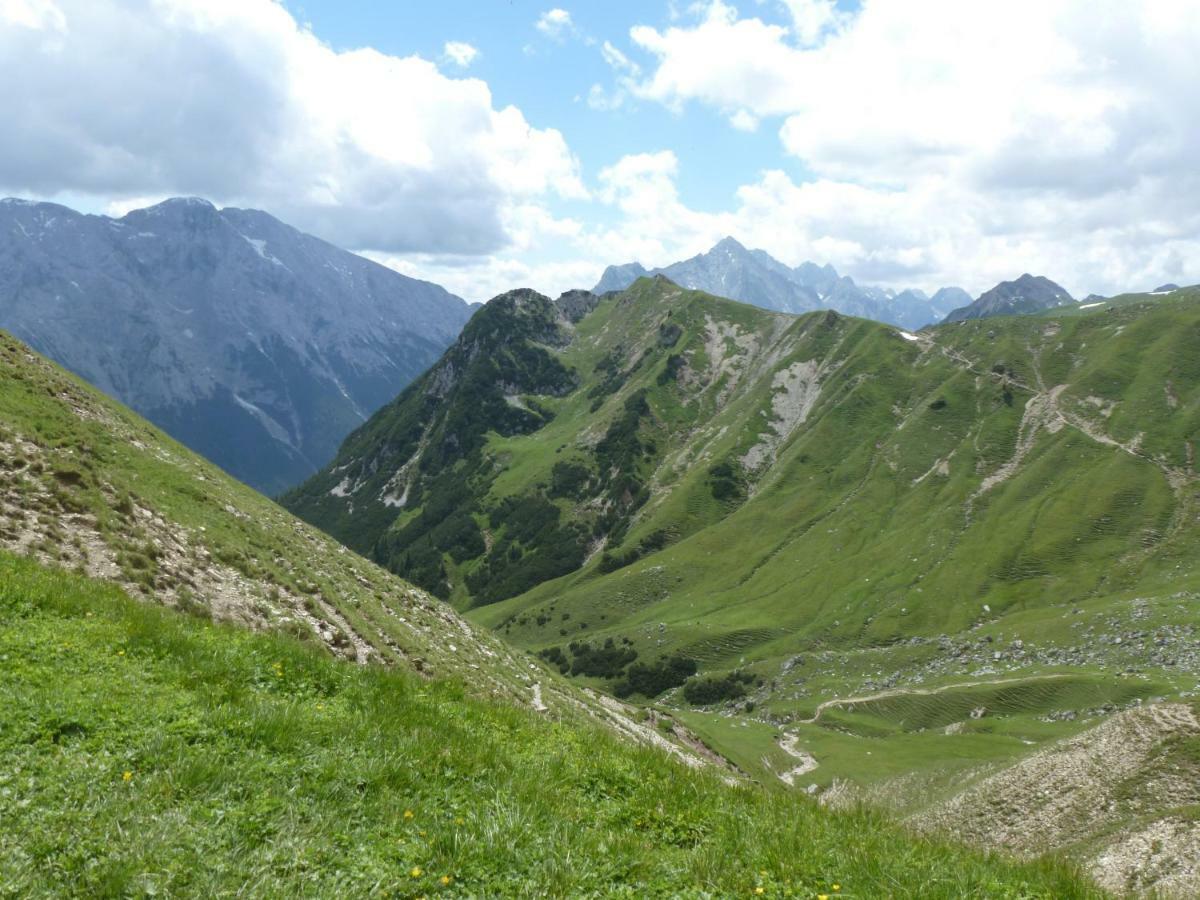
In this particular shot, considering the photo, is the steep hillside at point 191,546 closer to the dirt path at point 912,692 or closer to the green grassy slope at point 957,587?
the green grassy slope at point 957,587

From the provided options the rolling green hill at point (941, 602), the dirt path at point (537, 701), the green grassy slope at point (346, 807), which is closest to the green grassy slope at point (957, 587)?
the rolling green hill at point (941, 602)

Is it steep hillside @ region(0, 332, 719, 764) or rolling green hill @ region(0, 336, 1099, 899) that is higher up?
rolling green hill @ region(0, 336, 1099, 899)

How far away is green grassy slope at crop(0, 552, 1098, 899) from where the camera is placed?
280 inches

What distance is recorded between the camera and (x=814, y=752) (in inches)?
3287

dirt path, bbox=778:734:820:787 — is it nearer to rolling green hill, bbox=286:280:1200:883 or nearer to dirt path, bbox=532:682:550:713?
rolling green hill, bbox=286:280:1200:883

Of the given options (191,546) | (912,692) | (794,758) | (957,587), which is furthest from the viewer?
(957,587)

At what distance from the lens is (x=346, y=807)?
8.51 metres

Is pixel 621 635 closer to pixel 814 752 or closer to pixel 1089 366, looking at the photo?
pixel 814 752

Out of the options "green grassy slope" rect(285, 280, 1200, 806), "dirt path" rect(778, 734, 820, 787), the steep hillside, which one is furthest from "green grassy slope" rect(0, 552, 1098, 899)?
"dirt path" rect(778, 734, 820, 787)

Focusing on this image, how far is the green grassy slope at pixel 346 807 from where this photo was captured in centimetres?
711

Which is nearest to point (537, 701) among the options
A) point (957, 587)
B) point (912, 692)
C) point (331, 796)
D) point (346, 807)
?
point (331, 796)

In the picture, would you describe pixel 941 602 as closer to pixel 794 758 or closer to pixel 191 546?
pixel 794 758

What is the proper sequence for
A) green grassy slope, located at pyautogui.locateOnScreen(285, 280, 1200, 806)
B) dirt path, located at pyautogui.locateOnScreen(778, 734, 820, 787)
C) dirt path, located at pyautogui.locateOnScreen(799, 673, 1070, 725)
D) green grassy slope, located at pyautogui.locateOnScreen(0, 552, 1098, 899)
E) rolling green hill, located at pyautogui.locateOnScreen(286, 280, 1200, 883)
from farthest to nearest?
dirt path, located at pyautogui.locateOnScreen(799, 673, 1070, 725)
green grassy slope, located at pyautogui.locateOnScreen(285, 280, 1200, 806)
rolling green hill, located at pyautogui.locateOnScreen(286, 280, 1200, 883)
dirt path, located at pyautogui.locateOnScreen(778, 734, 820, 787)
green grassy slope, located at pyautogui.locateOnScreen(0, 552, 1098, 899)

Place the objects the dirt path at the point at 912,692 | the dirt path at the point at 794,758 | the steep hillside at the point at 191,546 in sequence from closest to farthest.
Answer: the steep hillside at the point at 191,546, the dirt path at the point at 794,758, the dirt path at the point at 912,692
